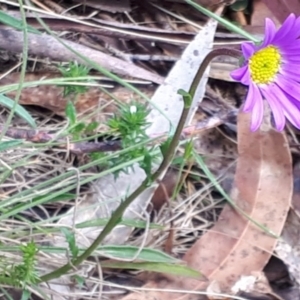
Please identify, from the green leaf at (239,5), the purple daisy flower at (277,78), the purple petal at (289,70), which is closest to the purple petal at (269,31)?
the purple daisy flower at (277,78)

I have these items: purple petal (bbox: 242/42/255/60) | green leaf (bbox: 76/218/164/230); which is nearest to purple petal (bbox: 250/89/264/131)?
purple petal (bbox: 242/42/255/60)

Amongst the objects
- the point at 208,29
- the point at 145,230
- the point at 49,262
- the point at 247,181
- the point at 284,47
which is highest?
the point at 284,47

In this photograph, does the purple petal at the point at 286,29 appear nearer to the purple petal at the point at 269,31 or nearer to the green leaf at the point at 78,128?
the purple petal at the point at 269,31

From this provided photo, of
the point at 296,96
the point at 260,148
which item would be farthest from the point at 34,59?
the point at 296,96

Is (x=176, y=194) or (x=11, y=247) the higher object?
(x=176, y=194)

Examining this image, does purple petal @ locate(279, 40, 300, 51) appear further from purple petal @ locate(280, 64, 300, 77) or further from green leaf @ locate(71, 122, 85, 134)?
green leaf @ locate(71, 122, 85, 134)

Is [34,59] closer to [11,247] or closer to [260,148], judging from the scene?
[11,247]
